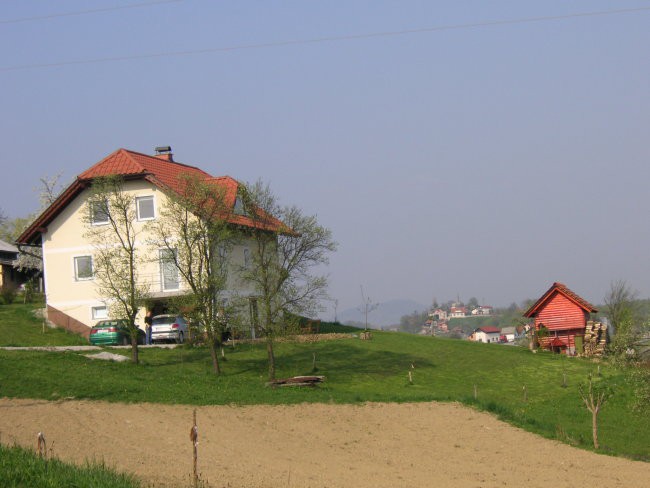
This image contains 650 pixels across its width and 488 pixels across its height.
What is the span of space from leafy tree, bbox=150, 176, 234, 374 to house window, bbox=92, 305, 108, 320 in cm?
1113

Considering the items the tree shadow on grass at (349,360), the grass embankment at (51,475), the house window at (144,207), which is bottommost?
the tree shadow on grass at (349,360)

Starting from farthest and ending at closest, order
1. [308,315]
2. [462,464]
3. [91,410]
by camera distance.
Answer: [308,315]
[91,410]
[462,464]

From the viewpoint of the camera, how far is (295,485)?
18.4m

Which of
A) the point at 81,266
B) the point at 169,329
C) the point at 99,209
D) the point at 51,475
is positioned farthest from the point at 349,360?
the point at 51,475

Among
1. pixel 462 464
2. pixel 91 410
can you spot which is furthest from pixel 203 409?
pixel 462 464

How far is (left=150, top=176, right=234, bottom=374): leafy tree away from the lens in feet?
120

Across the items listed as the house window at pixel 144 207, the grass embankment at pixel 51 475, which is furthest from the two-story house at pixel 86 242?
the grass embankment at pixel 51 475

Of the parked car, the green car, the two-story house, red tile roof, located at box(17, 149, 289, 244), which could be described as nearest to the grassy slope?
the parked car

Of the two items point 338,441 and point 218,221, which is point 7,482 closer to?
point 338,441

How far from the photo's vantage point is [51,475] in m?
15.1

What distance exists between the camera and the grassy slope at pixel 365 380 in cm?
2950

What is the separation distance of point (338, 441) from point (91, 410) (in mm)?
8149

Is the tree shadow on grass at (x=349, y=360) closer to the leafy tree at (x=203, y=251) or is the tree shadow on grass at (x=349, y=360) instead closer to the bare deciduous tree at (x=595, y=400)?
the leafy tree at (x=203, y=251)

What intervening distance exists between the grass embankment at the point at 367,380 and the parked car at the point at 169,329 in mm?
2493
